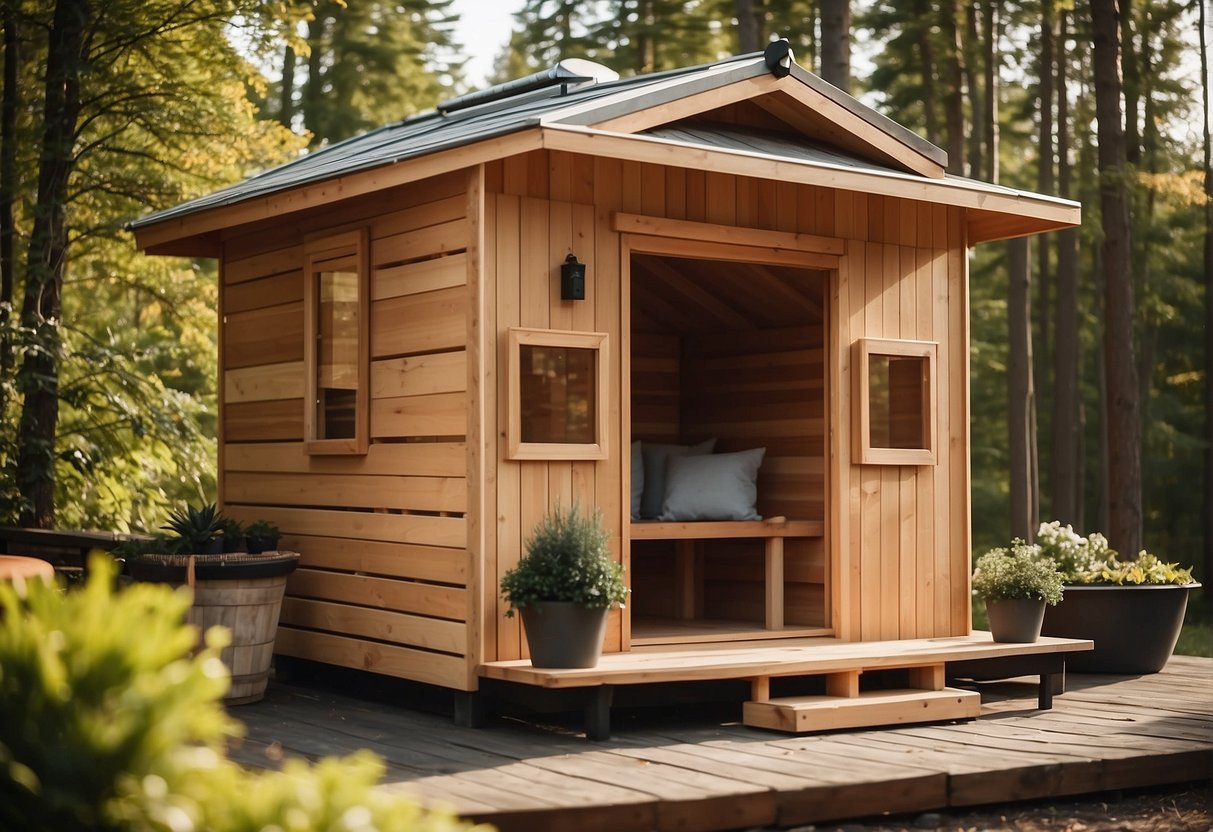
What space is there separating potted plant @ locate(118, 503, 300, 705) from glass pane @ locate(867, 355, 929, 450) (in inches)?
127

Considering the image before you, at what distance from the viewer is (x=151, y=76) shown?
1134cm

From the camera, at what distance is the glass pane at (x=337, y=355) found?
7.62 metres

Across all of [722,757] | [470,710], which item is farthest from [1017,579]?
[470,710]

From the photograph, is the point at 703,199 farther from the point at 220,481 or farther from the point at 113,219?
the point at 113,219

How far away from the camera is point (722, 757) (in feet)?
19.5

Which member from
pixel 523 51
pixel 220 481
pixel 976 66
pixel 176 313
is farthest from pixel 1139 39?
pixel 220 481

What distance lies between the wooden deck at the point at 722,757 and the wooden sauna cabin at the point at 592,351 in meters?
0.37

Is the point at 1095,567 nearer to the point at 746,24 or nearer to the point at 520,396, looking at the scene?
the point at 520,396

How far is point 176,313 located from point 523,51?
10.9 meters

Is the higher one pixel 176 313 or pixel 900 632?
pixel 176 313

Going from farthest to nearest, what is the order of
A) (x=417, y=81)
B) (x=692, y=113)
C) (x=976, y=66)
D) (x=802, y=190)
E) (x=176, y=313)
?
(x=417, y=81), (x=976, y=66), (x=176, y=313), (x=802, y=190), (x=692, y=113)

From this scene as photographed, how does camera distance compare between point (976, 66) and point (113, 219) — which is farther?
point (976, 66)

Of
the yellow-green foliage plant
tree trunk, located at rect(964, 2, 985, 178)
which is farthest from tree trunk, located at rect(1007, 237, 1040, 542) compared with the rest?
the yellow-green foliage plant

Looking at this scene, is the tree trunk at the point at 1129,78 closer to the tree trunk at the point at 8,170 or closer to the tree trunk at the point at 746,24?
the tree trunk at the point at 746,24
